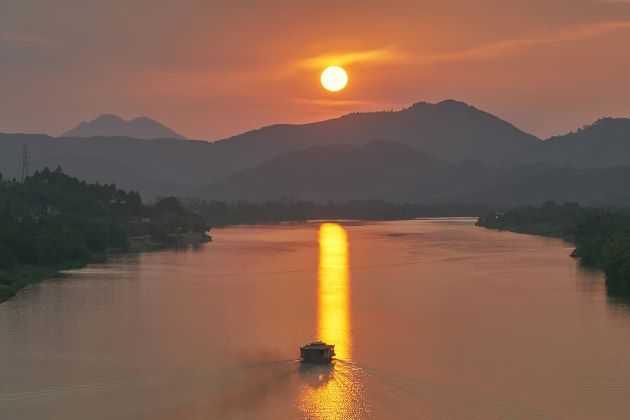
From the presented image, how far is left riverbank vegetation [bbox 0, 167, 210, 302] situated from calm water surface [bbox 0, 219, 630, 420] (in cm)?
212

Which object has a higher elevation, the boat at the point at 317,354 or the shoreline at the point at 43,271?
the shoreline at the point at 43,271

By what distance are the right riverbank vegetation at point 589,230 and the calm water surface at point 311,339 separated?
1363 mm

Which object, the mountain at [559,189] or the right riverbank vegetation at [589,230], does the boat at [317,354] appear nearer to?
the right riverbank vegetation at [589,230]

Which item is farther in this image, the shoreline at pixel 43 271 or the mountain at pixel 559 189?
the mountain at pixel 559 189

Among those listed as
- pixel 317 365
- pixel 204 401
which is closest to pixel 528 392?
pixel 317 365

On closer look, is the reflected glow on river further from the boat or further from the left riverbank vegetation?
the left riverbank vegetation

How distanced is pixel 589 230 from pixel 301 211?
248 feet

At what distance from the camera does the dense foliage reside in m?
115

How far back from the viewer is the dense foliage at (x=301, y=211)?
11461 centimetres

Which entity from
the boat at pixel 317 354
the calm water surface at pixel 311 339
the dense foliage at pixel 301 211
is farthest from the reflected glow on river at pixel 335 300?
the dense foliage at pixel 301 211

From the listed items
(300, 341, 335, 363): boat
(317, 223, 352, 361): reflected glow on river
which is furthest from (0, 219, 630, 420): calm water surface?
(300, 341, 335, 363): boat

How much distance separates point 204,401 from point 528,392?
7565 mm

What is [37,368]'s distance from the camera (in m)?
22.4

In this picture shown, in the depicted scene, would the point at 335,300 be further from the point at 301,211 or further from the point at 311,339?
the point at 301,211
